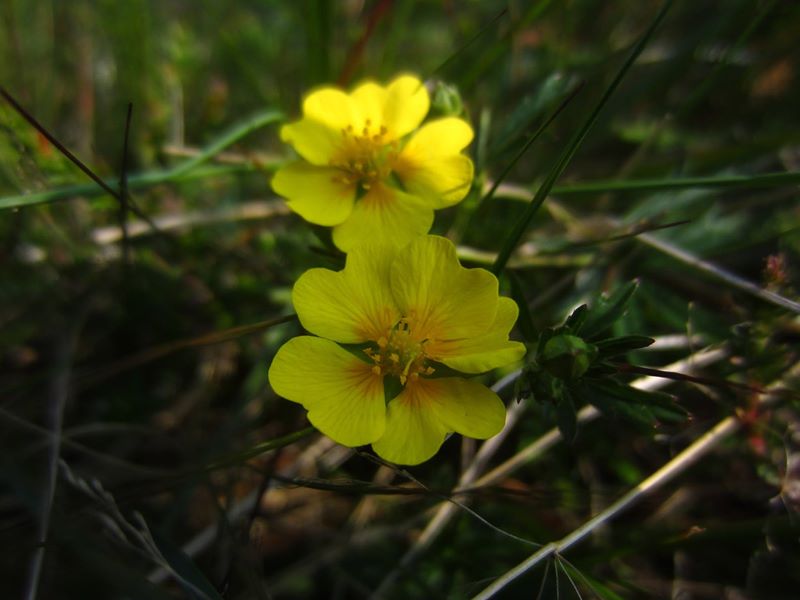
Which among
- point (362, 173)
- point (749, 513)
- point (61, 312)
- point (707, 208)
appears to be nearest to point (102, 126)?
point (61, 312)

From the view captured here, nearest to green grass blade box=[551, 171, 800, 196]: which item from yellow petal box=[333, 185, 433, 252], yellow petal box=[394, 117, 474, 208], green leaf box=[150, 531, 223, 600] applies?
yellow petal box=[394, 117, 474, 208]

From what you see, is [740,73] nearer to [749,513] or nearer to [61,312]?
[749,513]

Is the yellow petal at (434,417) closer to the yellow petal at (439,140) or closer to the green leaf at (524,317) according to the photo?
the green leaf at (524,317)

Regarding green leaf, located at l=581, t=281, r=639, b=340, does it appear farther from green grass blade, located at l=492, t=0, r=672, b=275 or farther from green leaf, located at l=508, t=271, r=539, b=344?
green grass blade, located at l=492, t=0, r=672, b=275

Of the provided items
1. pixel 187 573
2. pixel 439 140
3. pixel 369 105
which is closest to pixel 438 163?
pixel 439 140

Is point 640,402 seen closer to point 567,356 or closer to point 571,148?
point 567,356

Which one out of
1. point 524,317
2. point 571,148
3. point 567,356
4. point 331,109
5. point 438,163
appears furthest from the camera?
point 331,109
